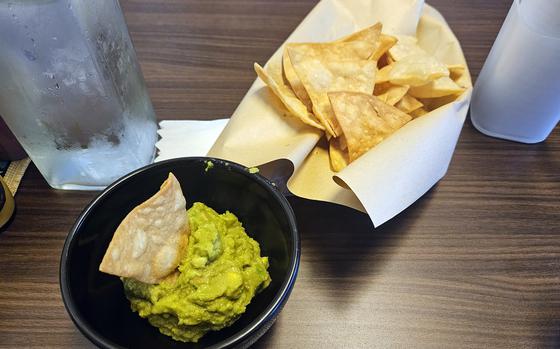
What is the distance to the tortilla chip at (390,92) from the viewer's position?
93cm

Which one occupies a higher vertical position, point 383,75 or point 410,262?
point 383,75

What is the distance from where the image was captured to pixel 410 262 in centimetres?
84

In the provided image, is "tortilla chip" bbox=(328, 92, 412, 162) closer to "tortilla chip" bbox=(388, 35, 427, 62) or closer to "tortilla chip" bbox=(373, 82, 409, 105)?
"tortilla chip" bbox=(373, 82, 409, 105)

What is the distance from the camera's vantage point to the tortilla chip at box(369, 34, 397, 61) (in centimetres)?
98

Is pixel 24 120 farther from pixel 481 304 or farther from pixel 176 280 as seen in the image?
pixel 481 304

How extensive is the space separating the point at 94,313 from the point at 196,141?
1.53ft

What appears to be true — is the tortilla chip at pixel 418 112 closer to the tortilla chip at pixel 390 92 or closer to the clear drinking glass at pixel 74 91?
the tortilla chip at pixel 390 92

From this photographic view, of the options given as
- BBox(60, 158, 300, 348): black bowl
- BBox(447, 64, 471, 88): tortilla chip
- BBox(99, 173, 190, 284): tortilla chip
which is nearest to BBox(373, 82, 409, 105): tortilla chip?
BBox(447, 64, 471, 88): tortilla chip

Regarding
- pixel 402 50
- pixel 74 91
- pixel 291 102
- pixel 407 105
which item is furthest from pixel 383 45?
pixel 74 91

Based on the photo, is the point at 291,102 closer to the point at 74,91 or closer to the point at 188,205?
the point at 188,205

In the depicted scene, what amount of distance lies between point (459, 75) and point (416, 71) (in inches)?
5.4

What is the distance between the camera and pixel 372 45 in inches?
38.0

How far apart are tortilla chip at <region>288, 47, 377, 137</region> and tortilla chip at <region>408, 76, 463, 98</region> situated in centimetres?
11

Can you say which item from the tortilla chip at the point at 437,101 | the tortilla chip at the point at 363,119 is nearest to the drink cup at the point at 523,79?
the tortilla chip at the point at 437,101
